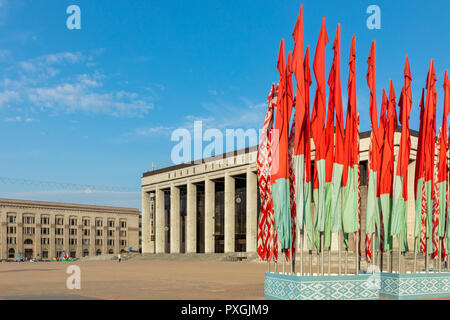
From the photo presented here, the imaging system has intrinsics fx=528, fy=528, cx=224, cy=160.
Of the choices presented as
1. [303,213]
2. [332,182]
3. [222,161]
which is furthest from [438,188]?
[222,161]

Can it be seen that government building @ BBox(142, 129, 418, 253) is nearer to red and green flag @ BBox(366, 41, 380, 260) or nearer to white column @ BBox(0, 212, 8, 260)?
white column @ BBox(0, 212, 8, 260)

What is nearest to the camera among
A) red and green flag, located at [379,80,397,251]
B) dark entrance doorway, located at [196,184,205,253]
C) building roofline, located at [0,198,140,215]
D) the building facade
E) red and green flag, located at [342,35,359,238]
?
red and green flag, located at [342,35,359,238]

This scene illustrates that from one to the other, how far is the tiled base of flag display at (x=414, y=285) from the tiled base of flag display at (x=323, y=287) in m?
1.63

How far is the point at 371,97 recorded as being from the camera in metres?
20.4

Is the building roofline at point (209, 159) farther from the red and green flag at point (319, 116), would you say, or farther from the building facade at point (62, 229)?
the red and green flag at point (319, 116)

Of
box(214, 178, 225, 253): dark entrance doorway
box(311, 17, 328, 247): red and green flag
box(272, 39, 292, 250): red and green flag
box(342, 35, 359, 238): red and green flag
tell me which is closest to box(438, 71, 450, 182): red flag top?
box(342, 35, 359, 238): red and green flag

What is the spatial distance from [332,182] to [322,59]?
14.0ft

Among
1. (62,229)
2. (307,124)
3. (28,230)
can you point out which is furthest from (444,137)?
(62,229)

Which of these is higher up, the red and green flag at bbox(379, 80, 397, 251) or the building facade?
the red and green flag at bbox(379, 80, 397, 251)

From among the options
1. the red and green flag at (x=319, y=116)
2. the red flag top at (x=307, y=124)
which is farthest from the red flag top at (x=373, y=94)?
the red flag top at (x=307, y=124)

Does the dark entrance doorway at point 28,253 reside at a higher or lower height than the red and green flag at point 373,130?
lower

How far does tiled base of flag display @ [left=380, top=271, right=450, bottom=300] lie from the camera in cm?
1944

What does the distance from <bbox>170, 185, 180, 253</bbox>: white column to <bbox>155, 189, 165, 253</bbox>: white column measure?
4.34m

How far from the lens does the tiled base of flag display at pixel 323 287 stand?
664 inches
